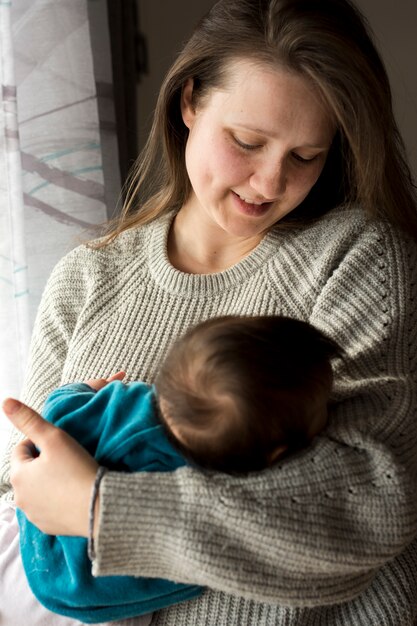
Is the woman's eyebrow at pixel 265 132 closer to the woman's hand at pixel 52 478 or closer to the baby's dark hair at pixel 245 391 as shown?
the baby's dark hair at pixel 245 391

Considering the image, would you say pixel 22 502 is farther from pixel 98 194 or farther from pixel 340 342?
pixel 98 194

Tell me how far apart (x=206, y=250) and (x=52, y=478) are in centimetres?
59

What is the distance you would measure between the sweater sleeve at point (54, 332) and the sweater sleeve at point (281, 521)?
52 cm

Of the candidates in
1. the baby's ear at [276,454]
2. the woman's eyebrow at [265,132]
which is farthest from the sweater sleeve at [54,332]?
the baby's ear at [276,454]

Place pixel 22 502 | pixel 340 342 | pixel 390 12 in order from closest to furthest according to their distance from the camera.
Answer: pixel 22 502 → pixel 340 342 → pixel 390 12

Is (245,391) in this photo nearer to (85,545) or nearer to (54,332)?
(85,545)

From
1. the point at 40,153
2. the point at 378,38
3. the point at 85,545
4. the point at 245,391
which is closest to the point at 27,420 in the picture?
the point at 85,545

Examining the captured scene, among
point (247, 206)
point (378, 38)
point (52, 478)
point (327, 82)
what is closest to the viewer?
point (52, 478)

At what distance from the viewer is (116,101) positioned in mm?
2070

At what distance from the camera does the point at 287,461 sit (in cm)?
105

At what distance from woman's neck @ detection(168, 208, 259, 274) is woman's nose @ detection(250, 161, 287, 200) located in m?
0.21

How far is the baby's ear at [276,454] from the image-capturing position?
1.06 metres

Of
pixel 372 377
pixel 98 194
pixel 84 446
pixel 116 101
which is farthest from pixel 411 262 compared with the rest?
pixel 116 101

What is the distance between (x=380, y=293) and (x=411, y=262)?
11 cm
